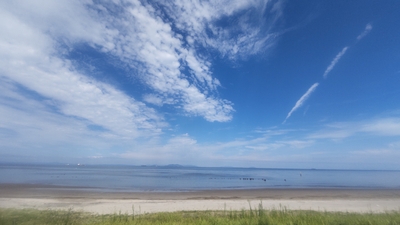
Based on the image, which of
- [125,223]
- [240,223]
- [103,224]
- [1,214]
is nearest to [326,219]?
[240,223]

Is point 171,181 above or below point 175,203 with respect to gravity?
above

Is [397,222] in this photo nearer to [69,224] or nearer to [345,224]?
[345,224]

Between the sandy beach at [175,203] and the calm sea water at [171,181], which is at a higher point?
the calm sea water at [171,181]

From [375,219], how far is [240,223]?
4752mm

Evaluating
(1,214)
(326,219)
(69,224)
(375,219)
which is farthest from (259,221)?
(1,214)

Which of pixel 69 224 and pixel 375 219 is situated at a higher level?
pixel 375 219

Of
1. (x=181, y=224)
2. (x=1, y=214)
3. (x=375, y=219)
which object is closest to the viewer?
(x=1, y=214)

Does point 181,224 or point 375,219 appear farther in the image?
point 375,219

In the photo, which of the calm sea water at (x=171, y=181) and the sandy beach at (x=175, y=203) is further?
the calm sea water at (x=171, y=181)

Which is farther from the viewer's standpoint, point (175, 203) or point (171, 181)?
point (171, 181)

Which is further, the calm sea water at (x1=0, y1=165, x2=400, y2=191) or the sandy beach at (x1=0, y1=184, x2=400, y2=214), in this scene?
the calm sea water at (x1=0, y1=165, x2=400, y2=191)

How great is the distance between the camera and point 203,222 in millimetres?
7707

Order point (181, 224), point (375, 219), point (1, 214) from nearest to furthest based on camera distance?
point (1, 214) < point (181, 224) < point (375, 219)

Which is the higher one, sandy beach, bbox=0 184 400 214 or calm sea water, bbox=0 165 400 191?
calm sea water, bbox=0 165 400 191
